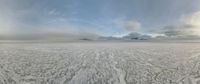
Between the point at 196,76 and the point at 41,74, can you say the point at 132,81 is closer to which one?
the point at 196,76

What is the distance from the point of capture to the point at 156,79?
628 cm

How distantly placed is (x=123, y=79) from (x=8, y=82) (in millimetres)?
4309

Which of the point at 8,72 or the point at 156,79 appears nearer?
the point at 156,79

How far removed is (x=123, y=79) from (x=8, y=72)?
5.01 metres

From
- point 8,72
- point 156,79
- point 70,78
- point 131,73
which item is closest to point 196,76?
point 156,79

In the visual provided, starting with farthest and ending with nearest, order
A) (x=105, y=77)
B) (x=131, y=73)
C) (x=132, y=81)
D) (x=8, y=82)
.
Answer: (x=131, y=73), (x=105, y=77), (x=132, y=81), (x=8, y=82)

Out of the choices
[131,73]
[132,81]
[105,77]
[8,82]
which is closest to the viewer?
[8,82]

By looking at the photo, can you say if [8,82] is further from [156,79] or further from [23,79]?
[156,79]

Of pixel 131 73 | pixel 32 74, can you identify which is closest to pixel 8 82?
pixel 32 74

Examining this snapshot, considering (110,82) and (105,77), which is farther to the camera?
(105,77)

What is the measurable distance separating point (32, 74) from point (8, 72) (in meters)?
1.14

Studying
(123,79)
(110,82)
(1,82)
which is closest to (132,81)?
(123,79)

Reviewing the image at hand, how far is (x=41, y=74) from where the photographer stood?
262 inches

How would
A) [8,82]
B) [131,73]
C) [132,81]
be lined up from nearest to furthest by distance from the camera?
1. [8,82]
2. [132,81]
3. [131,73]
